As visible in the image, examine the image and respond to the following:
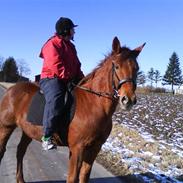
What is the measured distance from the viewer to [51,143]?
6.58 m

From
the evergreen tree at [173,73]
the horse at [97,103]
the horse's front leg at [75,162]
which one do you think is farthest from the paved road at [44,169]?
the evergreen tree at [173,73]

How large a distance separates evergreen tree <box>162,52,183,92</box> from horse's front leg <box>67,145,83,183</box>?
118765 millimetres

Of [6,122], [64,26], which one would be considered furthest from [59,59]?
[6,122]

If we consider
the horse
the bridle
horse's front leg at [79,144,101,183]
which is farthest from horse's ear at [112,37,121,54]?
horse's front leg at [79,144,101,183]

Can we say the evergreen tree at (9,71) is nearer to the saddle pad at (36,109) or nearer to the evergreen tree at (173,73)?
the evergreen tree at (173,73)

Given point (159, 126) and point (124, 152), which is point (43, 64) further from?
point (159, 126)

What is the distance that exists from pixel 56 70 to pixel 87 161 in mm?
1471

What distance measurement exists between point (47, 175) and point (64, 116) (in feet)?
7.37

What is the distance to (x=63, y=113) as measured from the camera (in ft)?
21.0

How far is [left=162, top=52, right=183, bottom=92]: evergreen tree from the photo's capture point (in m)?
123

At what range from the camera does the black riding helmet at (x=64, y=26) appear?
662 centimetres

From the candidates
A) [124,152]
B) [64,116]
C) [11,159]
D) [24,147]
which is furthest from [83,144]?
[124,152]

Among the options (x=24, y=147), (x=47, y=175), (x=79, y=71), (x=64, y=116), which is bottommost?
(x=47, y=175)

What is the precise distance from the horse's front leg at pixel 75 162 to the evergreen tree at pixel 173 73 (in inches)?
4676
